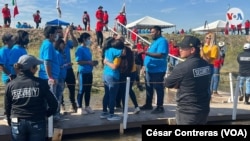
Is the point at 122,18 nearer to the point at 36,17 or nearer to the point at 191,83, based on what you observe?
the point at 36,17

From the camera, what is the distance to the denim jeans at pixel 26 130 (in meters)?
4.30

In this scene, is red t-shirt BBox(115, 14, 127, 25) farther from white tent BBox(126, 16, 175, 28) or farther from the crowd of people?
the crowd of people

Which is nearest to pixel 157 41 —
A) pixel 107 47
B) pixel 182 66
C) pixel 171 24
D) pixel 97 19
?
pixel 107 47

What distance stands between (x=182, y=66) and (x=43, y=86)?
5.41 ft

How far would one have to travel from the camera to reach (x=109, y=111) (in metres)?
7.50

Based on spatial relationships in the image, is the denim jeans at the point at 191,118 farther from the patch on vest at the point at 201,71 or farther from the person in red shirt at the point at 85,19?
the person in red shirt at the point at 85,19

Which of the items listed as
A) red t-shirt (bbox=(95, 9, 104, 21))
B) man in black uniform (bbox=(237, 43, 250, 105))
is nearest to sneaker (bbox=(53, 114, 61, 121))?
man in black uniform (bbox=(237, 43, 250, 105))

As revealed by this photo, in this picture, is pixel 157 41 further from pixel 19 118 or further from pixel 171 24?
pixel 171 24

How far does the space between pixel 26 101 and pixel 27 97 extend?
0.18ft

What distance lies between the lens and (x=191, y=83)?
434cm

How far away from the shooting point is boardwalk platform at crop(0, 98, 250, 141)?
22.8 feet

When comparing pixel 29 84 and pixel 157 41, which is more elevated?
pixel 157 41
